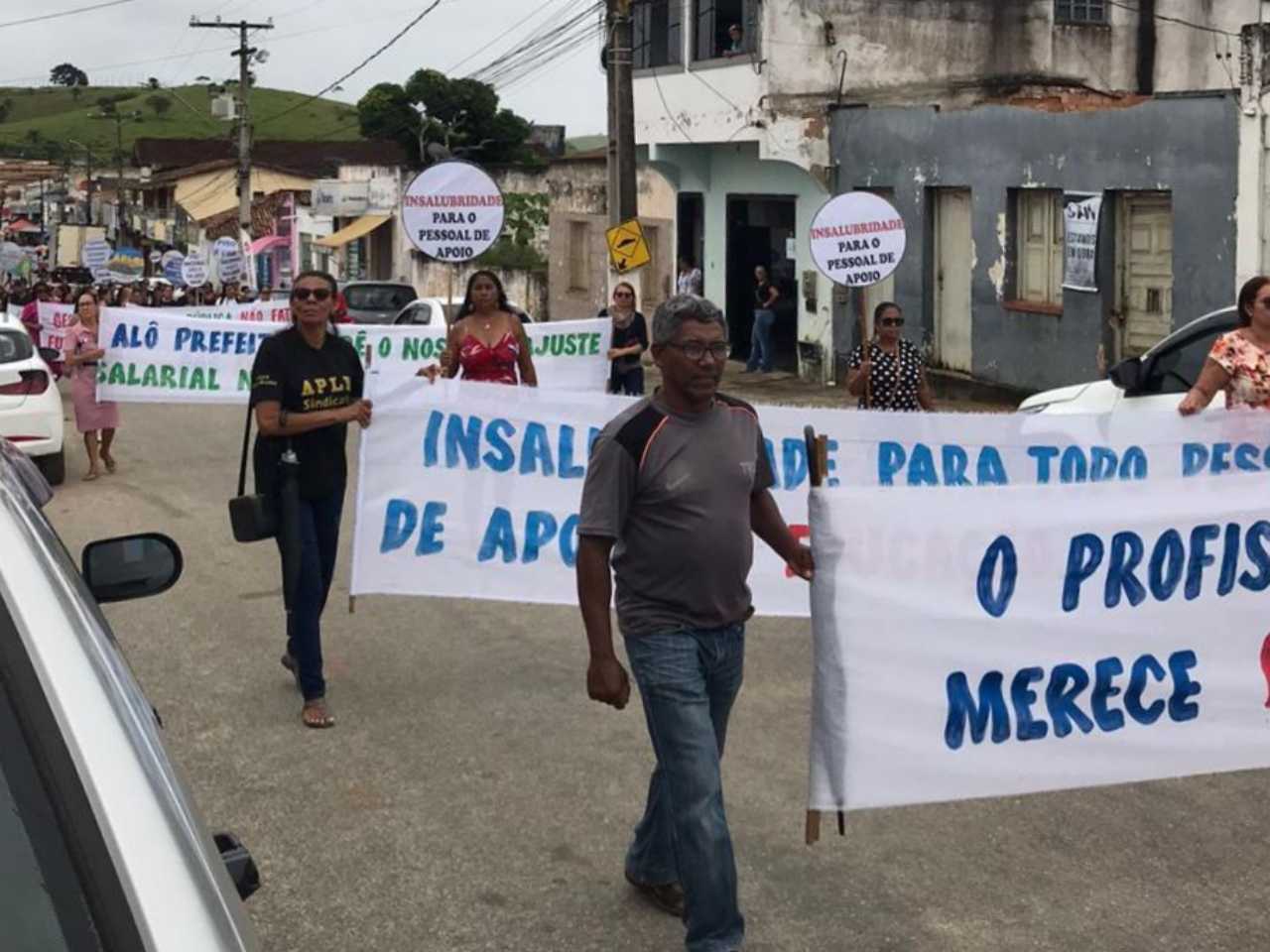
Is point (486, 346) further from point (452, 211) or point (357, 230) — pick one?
point (357, 230)

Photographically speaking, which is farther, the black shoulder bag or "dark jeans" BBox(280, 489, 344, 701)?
"dark jeans" BBox(280, 489, 344, 701)

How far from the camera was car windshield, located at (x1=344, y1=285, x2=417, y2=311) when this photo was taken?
30531 millimetres

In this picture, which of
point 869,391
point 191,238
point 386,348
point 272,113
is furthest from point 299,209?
point 272,113

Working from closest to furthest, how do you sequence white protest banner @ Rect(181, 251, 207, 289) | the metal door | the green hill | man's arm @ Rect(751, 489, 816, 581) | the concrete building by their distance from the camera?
man's arm @ Rect(751, 489, 816, 581), the concrete building, the metal door, white protest banner @ Rect(181, 251, 207, 289), the green hill

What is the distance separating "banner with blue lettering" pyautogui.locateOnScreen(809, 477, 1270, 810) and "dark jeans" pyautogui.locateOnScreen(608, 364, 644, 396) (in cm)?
1079

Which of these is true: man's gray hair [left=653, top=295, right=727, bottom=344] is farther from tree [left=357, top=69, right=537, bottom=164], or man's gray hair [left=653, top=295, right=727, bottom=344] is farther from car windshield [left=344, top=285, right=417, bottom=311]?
tree [left=357, top=69, right=537, bottom=164]

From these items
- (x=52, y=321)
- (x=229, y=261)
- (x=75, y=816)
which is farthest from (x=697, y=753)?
(x=229, y=261)

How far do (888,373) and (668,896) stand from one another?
6024 mm

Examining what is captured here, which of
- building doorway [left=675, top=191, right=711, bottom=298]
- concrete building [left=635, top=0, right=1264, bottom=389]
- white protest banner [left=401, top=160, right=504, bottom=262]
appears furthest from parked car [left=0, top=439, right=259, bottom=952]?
building doorway [left=675, top=191, right=711, bottom=298]

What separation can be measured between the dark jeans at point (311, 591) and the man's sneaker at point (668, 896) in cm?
237

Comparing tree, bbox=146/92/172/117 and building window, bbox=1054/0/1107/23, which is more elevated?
tree, bbox=146/92/172/117

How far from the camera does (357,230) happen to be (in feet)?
173

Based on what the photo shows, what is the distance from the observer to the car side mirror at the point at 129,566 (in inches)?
138

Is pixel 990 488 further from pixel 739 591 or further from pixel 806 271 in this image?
pixel 806 271
